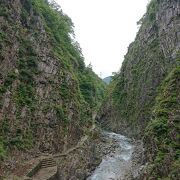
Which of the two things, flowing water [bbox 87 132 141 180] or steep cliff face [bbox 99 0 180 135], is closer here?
flowing water [bbox 87 132 141 180]

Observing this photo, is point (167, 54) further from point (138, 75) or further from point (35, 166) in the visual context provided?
point (35, 166)

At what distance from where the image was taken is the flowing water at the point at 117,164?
3572 cm

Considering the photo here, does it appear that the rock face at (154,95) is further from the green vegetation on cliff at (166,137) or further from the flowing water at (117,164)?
the flowing water at (117,164)

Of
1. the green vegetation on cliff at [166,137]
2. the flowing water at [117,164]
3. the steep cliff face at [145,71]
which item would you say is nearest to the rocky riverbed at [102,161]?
the flowing water at [117,164]

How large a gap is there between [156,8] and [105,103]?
21498 mm

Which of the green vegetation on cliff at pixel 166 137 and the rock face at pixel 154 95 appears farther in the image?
the rock face at pixel 154 95

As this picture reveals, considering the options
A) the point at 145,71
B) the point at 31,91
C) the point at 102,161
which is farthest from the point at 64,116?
the point at 145,71

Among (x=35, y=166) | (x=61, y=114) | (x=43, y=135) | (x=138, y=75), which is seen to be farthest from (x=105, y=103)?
(x=35, y=166)

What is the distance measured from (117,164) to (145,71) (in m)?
24.2

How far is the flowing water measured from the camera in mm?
35719

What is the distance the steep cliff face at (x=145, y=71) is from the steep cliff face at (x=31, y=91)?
39.7ft

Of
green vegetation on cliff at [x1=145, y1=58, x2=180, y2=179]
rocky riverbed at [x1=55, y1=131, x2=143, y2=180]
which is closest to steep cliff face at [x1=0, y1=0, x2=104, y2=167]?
rocky riverbed at [x1=55, y1=131, x2=143, y2=180]

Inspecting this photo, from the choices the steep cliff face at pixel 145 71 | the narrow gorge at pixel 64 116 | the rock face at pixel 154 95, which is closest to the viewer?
the rock face at pixel 154 95

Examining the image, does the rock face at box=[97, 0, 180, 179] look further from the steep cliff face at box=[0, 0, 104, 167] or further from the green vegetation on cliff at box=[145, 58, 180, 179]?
the steep cliff face at box=[0, 0, 104, 167]
